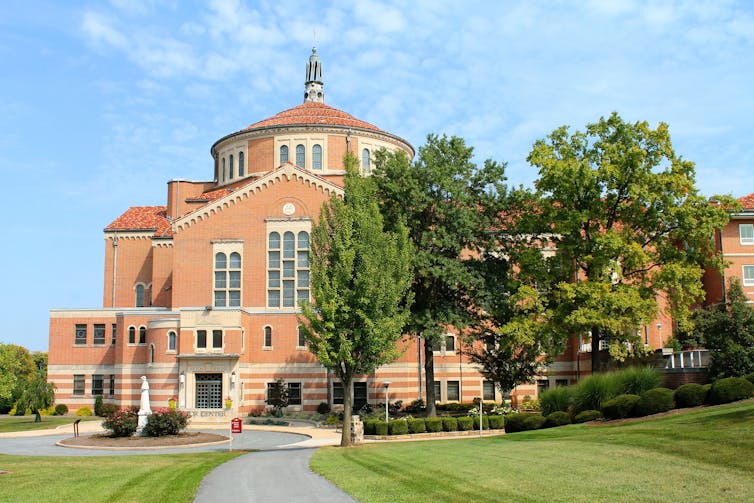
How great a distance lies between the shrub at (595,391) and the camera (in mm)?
32875

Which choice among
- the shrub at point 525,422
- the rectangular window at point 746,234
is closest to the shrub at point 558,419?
the shrub at point 525,422

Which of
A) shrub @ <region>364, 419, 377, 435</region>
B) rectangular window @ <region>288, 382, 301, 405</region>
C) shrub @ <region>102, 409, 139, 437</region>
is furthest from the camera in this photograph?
rectangular window @ <region>288, 382, 301, 405</region>

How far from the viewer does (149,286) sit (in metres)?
69.7

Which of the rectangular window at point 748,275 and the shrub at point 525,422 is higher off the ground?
the rectangular window at point 748,275

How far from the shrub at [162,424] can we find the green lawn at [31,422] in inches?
544

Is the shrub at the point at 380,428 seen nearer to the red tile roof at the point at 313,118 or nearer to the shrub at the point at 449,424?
the shrub at the point at 449,424

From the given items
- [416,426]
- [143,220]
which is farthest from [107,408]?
[416,426]

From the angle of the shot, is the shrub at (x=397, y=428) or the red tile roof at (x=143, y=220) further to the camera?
the red tile roof at (x=143, y=220)

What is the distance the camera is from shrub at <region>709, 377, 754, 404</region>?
90.8 feet

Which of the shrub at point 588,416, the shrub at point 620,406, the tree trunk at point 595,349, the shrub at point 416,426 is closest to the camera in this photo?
the shrub at point 620,406

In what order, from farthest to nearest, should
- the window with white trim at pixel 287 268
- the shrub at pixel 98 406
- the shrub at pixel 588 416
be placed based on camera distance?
the shrub at pixel 98 406 → the window with white trim at pixel 287 268 → the shrub at pixel 588 416

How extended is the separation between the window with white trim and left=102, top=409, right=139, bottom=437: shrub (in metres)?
20.9

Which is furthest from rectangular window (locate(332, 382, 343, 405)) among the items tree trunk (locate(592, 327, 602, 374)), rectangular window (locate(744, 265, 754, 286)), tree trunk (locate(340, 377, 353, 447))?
rectangular window (locate(744, 265, 754, 286))

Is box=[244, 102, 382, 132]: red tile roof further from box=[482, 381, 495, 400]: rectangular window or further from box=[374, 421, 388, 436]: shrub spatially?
box=[374, 421, 388, 436]: shrub
